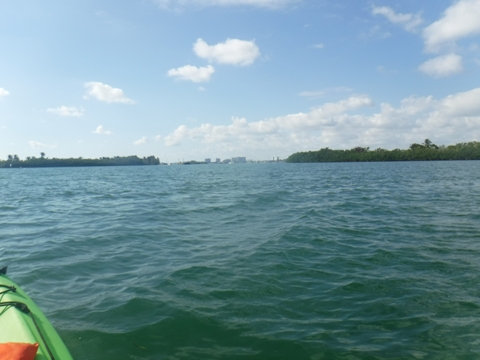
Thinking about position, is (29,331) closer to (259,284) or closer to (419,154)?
(259,284)

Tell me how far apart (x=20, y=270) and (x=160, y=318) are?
5.86m

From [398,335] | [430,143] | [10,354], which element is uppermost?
[430,143]

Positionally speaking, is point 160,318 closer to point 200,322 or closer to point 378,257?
point 200,322

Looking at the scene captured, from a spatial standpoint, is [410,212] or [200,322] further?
[410,212]

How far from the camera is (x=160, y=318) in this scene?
677 centimetres

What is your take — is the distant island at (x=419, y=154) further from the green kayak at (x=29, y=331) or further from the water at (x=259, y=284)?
the green kayak at (x=29, y=331)

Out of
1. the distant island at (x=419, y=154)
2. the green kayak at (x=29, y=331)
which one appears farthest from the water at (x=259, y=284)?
the distant island at (x=419, y=154)

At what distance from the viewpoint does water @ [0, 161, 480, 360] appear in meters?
5.85

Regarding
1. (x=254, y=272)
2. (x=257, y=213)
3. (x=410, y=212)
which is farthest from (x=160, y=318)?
(x=410, y=212)

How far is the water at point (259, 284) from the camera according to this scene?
5852 millimetres

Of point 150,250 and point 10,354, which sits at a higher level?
point 10,354

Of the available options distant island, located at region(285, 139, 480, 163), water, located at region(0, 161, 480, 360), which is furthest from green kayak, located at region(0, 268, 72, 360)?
distant island, located at region(285, 139, 480, 163)

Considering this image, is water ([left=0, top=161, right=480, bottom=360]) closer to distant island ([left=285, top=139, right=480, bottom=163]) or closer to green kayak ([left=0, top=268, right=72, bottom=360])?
green kayak ([left=0, top=268, right=72, bottom=360])

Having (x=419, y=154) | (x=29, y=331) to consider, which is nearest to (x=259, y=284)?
(x=29, y=331)
